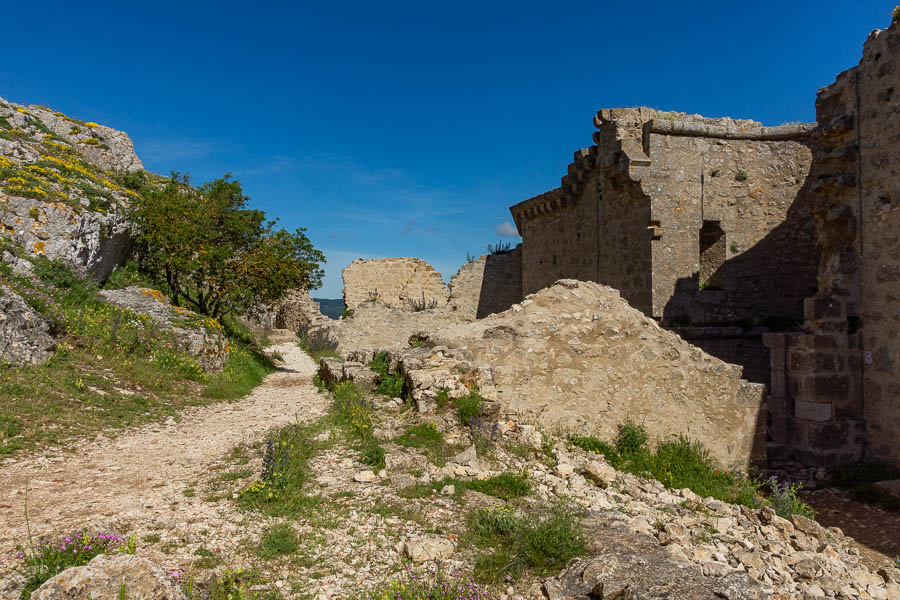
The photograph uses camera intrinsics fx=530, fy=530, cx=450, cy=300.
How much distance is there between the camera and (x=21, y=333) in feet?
23.8

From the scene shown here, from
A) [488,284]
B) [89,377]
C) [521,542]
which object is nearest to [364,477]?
[521,542]

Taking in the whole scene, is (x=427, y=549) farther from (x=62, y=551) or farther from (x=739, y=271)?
(x=739, y=271)

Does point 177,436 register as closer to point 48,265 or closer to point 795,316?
point 48,265

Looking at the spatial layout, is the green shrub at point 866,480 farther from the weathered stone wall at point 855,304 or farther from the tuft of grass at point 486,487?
the tuft of grass at point 486,487

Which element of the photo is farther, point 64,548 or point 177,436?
point 177,436

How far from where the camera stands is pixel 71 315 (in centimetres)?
854

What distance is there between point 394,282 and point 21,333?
55.6 ft

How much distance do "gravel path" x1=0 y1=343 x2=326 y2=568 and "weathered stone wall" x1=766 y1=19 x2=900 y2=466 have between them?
723 cm

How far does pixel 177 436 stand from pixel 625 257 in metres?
9.94

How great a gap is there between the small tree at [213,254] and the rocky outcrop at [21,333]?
15.7 feet

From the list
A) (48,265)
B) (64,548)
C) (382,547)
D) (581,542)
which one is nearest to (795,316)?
(581,542)

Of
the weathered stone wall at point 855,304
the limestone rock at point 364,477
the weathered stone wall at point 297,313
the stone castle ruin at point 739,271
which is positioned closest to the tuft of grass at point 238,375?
the stone castle ruin at point 739,271

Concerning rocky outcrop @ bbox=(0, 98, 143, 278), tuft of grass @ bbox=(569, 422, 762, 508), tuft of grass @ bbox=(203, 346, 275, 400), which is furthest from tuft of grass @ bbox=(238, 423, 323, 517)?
rocky outcrop @ bbox=(0, 98, 143, 278)

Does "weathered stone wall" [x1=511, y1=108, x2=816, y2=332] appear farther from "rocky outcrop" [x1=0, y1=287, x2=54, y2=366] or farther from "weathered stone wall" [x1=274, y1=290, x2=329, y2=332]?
"weathered stone wall" [x1=274, y1=290, x2=329, y2=332]
